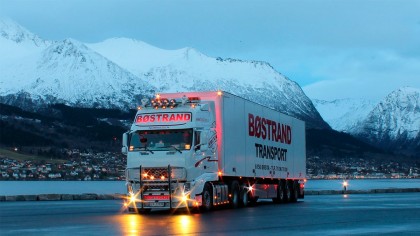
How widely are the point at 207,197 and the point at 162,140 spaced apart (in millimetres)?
3245

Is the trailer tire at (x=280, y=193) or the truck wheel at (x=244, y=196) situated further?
the trailer tire at (x=280, y=193)

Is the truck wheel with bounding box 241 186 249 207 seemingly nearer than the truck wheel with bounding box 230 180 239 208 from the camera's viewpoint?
No

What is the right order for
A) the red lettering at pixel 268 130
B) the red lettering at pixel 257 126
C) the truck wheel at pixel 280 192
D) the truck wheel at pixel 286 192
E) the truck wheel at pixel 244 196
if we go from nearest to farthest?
the truck wheel at pixel 244 196 < the red lettering at pixel 268 130 < the red lettering at pixel 257 126 < the truck wheel at pixel 280 192 < the truck wheel at pixel 286 192

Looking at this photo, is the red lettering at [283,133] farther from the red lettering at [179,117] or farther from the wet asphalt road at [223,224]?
the wet asphalt road at [223,224]

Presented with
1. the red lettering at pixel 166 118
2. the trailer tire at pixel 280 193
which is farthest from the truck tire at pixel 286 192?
the red lettering at pixel 166 118

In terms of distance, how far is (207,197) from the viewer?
115 ft

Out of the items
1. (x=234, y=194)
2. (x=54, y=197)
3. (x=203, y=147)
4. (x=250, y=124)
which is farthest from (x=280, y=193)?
(x=54, y=197)

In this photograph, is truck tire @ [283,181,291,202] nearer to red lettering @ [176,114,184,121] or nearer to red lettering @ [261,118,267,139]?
red lettering @ [261,118,267,139]

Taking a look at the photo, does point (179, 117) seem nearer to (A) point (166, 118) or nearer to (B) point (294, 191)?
(A) point (166, 118)

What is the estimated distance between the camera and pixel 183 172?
109ft

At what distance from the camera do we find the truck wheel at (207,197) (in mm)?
34787

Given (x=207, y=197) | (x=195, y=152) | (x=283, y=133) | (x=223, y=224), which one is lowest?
(x=223, y=224)

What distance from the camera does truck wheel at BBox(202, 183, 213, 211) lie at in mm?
34787

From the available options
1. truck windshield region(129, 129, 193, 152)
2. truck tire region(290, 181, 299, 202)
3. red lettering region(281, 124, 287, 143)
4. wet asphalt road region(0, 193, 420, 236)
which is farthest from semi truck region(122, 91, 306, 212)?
truck tire region(290, 181, 299, 202)
